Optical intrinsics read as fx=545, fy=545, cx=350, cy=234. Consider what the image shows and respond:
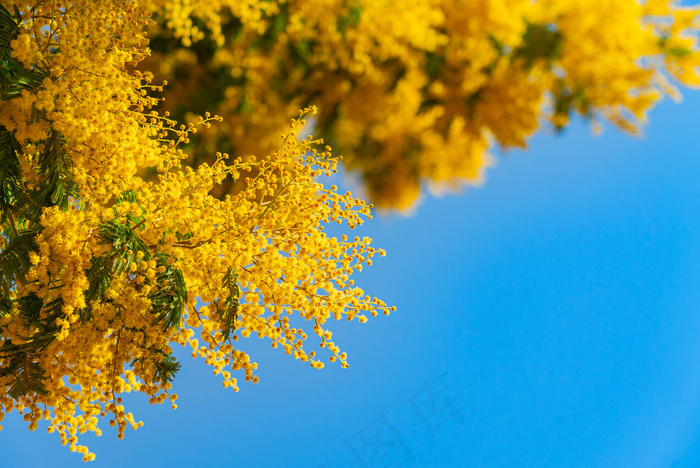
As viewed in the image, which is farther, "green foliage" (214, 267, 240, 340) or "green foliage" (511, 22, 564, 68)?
"green foliage" (511, 22, 564, 68)

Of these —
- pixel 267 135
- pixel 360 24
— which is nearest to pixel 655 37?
pixel 360 24

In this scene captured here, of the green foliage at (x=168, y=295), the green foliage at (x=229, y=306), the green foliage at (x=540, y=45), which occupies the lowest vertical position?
the green foliage at (x=229, y=306)

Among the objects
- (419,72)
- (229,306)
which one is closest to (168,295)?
(229,306)

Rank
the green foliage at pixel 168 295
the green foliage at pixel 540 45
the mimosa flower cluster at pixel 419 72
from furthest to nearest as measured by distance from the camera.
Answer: the green foliage at pixel 540 45 < the mimosa flower cluster at pixel 419 72 < the green foliage at pixel 168 295

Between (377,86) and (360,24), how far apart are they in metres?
0.54

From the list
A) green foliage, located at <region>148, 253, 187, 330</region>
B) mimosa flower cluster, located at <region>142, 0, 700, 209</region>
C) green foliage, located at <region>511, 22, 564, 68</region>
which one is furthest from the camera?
green foliage, located at <region>511, 22, 564, 68</region>

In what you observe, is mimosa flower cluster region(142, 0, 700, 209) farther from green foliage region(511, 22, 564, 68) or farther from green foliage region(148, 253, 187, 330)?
green foliage region(148, 253, 187, 330)

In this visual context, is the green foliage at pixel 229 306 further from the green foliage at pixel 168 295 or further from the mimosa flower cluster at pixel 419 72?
the mimosa flower cluster at pixel 419 72

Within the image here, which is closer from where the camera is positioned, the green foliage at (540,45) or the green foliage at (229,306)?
the green foliage at (229,306)

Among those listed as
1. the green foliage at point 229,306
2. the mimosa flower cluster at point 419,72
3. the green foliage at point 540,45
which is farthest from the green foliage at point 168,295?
the green foliage at point 540,45

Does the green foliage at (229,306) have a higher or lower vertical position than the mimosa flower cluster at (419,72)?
lower

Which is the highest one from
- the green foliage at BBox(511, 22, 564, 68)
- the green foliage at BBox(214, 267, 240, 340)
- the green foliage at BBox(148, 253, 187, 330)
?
the green foliage at BBox(511, 22, 564, 68)

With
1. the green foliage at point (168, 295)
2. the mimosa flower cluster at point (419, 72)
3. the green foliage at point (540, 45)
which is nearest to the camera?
the green foliage at point (168, 295)

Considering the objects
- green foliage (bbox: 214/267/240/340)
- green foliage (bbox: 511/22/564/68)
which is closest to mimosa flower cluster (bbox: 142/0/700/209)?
green foliage (bbox: 511/22/564/68)
